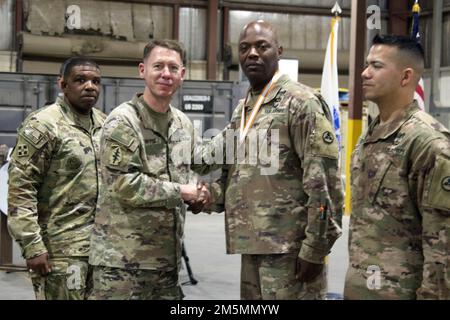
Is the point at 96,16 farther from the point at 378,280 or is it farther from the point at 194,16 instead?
the point at 378,280

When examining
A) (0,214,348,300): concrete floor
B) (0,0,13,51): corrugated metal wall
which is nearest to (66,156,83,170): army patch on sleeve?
(0,214,348,300): concrete floor

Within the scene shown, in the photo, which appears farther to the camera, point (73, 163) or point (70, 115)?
point (70, 115)

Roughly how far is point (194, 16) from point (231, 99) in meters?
6.15

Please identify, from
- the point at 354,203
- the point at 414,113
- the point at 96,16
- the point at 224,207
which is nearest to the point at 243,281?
the point at 224,207

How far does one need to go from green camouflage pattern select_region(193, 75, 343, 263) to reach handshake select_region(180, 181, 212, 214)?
11 centimetres

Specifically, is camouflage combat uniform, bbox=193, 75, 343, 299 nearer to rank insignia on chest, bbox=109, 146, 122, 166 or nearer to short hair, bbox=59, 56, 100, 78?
rank insignia on chest, bbox=109, 146, 122, 166

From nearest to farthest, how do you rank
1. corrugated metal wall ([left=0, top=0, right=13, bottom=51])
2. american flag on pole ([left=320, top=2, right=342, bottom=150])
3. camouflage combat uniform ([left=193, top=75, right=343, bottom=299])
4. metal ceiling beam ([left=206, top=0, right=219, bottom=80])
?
→ camouflage combat uniform ([left=193, top=75, right=343, bottom=299]) < american flag on pole ([left=320, top=2, right=342, bottom=150]) < corrugated metal wall ([left=0, top=0, right=13, bottom=51]) < metal ceiling beam ([left=206, top=0, right=219, bottom=80])

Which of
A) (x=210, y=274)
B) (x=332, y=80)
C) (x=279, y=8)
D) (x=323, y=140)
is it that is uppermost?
(x=279, y=8)

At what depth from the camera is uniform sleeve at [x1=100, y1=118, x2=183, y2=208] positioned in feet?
10.2

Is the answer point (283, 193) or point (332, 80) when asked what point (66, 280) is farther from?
point (332, 80)

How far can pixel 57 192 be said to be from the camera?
149 inches

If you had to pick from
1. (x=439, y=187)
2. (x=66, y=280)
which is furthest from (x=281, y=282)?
(x=66, y=280)

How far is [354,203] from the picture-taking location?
2939 mm

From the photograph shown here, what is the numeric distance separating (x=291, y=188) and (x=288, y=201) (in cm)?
6
